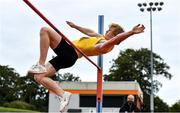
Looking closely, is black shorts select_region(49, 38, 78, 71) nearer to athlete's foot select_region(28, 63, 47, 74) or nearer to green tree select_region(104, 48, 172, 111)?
athlete's foot select_region(28, 63, 47, 74)

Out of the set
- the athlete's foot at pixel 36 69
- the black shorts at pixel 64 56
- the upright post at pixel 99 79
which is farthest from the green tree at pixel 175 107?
the athlete's foot at pixel 36 69

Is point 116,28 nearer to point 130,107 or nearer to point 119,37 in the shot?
point 119,37

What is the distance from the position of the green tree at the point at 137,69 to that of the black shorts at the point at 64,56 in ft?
137

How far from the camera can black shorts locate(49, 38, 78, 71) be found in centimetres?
550

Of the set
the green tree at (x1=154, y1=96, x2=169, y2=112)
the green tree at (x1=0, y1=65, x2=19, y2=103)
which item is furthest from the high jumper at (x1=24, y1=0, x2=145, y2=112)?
the green tree at (x1=154, y1=96, x2=169, y2=112)

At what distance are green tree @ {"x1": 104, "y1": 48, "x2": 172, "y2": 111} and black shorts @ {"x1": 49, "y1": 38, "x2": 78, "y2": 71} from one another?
41.8m

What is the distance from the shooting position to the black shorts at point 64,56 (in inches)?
217

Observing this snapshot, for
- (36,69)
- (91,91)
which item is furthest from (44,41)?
(91,91)

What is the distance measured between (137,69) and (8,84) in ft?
42.1

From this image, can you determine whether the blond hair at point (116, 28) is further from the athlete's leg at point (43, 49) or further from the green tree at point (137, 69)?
the green tree at point (137, 69)

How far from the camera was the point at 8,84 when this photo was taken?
167 ft

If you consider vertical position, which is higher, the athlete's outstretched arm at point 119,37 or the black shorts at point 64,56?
the athlete's outstretched arm at point 119,37

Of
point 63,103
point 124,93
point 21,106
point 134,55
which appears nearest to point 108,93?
point 124,93

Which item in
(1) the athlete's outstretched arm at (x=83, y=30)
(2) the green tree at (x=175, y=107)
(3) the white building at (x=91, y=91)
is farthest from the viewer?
(2) the green tree at (x=175, y=107)
